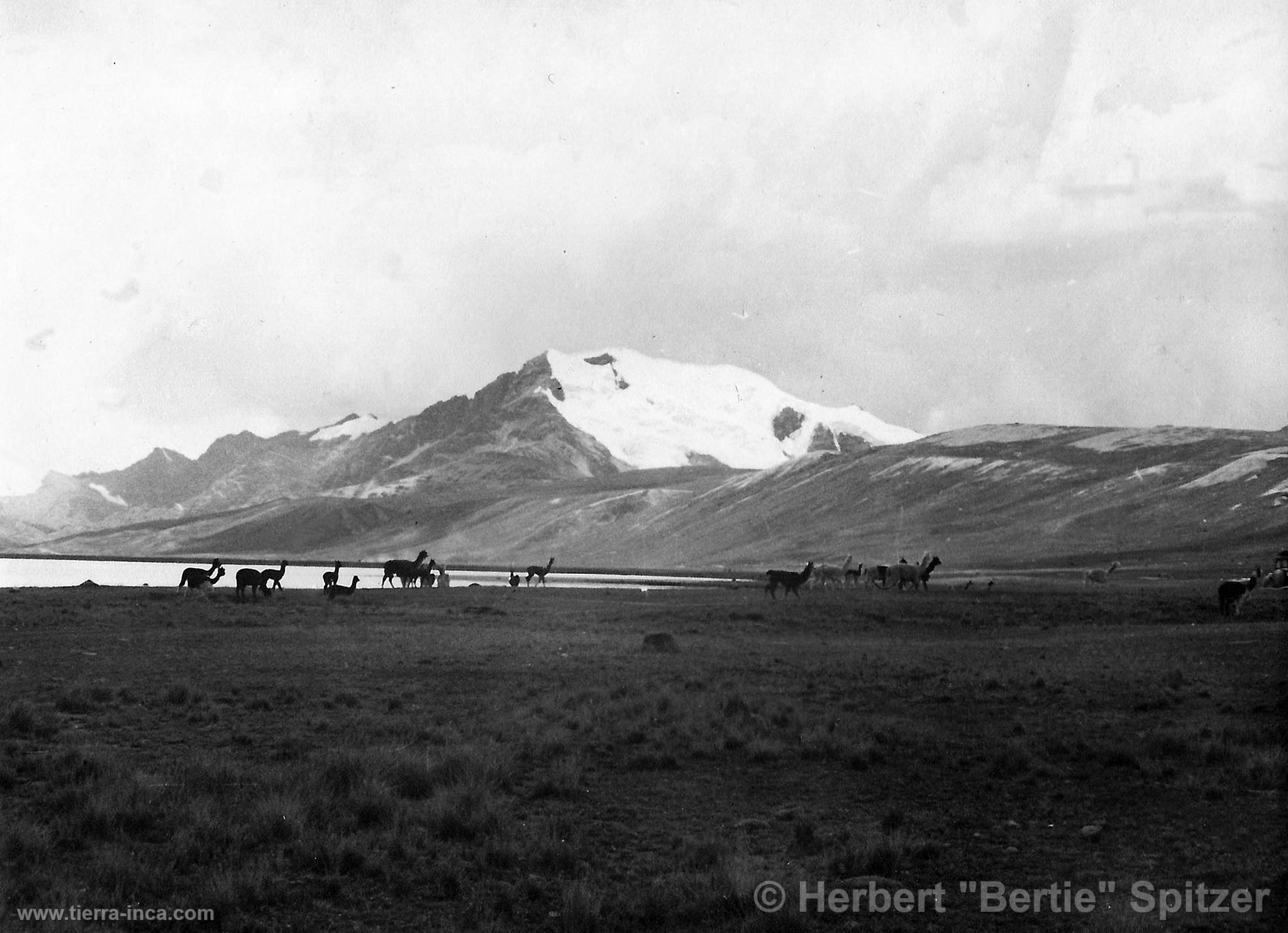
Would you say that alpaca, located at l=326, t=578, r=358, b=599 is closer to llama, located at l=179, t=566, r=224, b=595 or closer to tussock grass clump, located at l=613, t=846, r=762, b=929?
llama, located at l=179, t=566, r=224, b=595

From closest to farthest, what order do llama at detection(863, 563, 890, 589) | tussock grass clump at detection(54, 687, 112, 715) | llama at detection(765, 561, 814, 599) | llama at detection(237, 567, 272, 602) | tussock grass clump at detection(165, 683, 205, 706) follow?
1. tussock grass clump at detection(54, 687, 112, 715)
2. tussock grass clump at detection(165, 683, 205, 706)
3. llama at detection(237, 567, 272, 602)
4. llama at detection(765, 561, 814, 599)
5. llama at detection(863, 563, 890, 589)

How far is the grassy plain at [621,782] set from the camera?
11250 mm

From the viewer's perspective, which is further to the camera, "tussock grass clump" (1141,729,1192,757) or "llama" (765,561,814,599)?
"llama" (765,561,814,599)

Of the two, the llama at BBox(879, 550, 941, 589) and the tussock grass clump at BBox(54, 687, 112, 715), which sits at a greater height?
the llama at BBox(879, 550, 941, 589)

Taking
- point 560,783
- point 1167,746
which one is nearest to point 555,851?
point 560,783

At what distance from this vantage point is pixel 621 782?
17.0 metres

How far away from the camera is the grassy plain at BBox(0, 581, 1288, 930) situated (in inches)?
443

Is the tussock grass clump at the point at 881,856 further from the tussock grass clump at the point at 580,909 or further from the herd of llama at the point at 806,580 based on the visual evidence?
the herd of llama at the point at 806,580

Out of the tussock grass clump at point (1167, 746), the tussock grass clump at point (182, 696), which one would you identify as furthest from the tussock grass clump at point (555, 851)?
the tussock grass clump at point (182, 696)

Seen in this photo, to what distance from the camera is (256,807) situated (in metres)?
13.4

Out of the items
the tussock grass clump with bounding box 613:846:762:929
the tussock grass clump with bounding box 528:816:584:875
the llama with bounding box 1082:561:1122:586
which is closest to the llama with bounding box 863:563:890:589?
the llama with bounding box 1082:561:1122:586

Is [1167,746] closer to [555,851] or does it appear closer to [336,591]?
[555,851]

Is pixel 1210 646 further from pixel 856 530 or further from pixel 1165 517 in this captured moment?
pixel 856 530

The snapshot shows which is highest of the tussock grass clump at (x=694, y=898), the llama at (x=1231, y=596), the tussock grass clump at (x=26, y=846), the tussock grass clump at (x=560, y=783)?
the llama at (x=1231, y=596)
